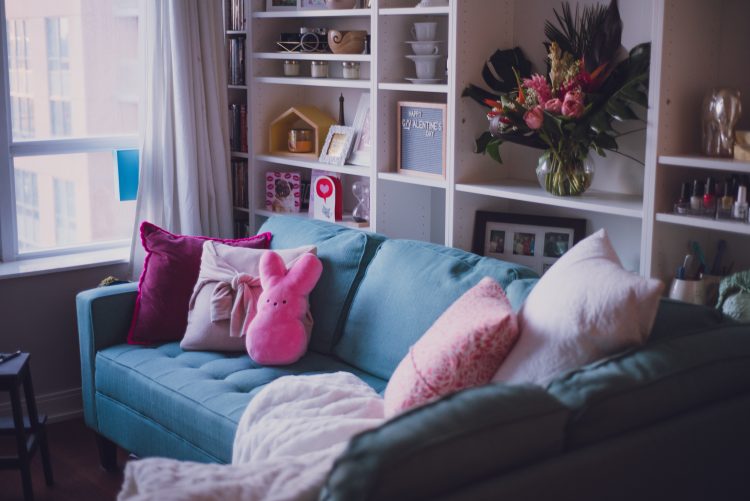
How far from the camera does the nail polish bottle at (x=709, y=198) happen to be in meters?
2.63

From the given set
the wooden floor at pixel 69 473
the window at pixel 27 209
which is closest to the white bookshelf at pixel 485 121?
the window at pixel 27 209

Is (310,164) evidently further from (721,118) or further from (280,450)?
(280,450)

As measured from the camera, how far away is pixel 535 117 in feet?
9.66

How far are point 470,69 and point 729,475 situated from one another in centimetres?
178

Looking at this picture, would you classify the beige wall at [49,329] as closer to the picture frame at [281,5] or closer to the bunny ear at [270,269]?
the bunny ear at [270,269]

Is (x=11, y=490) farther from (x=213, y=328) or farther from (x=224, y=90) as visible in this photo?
(x=224, y=90)

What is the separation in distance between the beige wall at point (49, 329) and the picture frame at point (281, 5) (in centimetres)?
135

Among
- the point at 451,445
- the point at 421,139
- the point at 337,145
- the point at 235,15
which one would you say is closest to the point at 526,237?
the point at 421,139

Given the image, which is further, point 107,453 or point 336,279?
point 107,453

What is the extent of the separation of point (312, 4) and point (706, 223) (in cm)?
207

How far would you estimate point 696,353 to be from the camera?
1922 millimetres

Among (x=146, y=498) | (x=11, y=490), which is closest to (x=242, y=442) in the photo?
(x=146, y=498)

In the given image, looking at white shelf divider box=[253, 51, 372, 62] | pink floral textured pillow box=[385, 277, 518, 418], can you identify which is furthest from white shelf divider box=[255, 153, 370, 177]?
pink floral textured pillow box=[385, 277, 518, 418]

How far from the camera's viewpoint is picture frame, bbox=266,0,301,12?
406 cm
